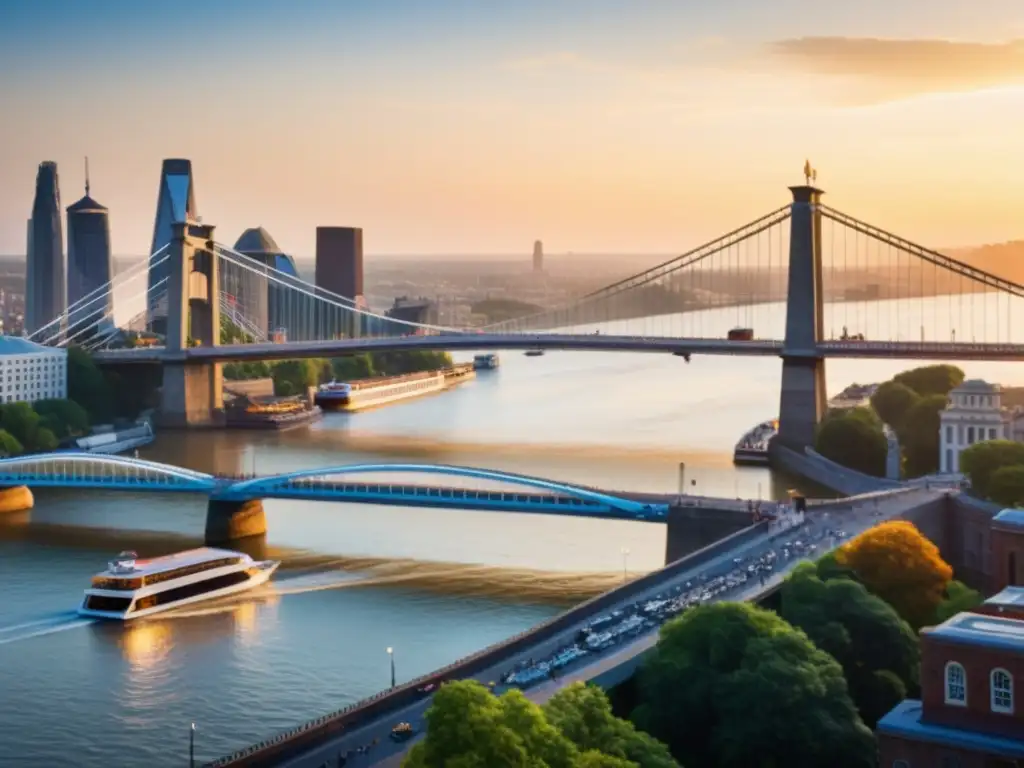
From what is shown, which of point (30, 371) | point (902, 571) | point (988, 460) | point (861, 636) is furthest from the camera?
point (30, 371)

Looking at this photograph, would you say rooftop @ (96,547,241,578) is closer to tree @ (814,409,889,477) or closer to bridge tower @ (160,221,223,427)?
tree @ (814,409,889,477)

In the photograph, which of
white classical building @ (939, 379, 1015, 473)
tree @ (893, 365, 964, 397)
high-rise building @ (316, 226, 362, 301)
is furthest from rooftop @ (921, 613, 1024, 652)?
high-rise building @ (316, 226, 362, 301)

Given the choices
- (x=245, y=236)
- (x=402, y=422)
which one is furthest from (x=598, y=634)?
(x=245, y=236)

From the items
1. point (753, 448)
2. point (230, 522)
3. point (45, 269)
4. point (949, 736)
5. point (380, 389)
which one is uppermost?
point (45, 269)

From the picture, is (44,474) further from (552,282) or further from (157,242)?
(552,282)

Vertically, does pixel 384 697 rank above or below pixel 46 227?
below

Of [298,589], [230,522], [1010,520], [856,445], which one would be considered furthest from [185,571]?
[856,445]

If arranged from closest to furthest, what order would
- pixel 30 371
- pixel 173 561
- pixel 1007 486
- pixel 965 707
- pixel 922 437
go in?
pixel 965 707, pixel 173 561, pixel 1007 486, pixel 922 437, pixel 30 371

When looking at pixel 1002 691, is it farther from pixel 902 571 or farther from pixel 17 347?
pixel 17 347
